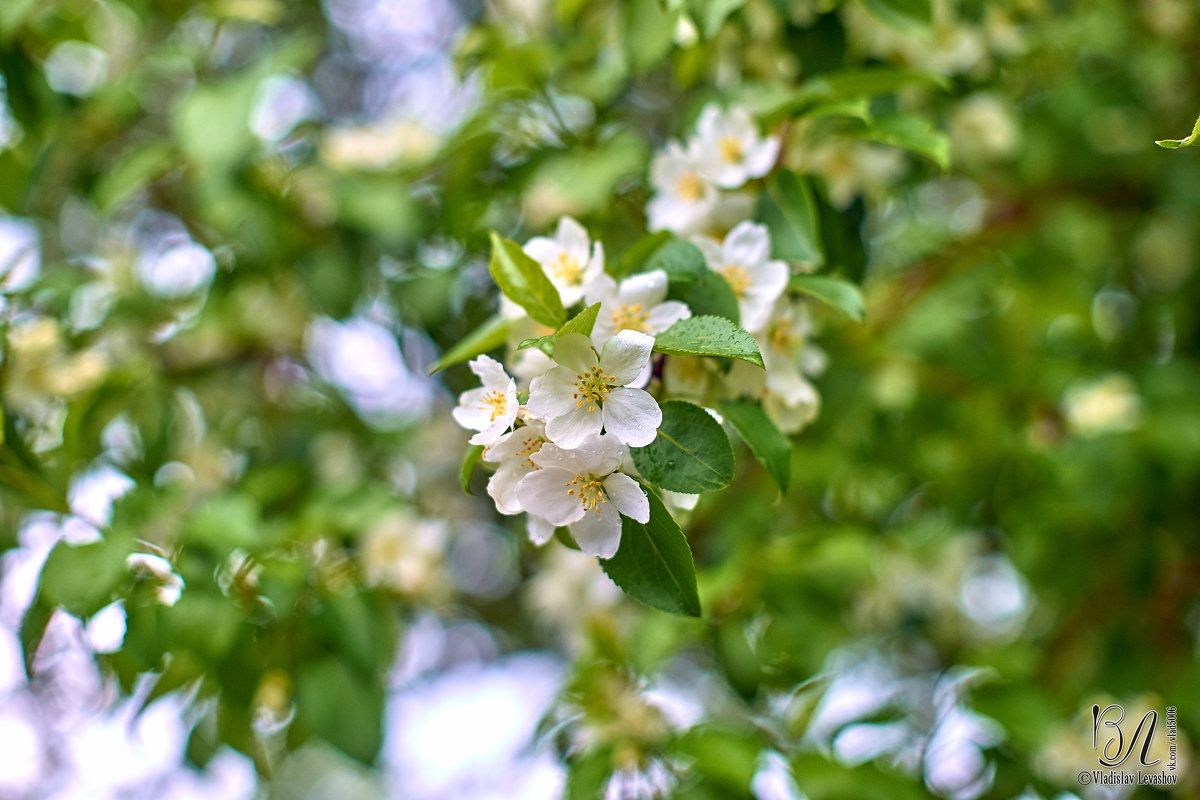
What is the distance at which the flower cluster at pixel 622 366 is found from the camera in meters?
0.94

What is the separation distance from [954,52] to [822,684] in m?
1.41

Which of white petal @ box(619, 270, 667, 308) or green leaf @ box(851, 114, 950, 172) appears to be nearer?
white petal @ box(619, 270, 667, 308)

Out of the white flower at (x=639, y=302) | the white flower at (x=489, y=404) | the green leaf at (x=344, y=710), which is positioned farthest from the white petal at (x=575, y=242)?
the green leaf at (x=344, y=710)

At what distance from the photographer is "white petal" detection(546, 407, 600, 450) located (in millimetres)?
931

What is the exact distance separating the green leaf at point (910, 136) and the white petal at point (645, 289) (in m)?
0.47

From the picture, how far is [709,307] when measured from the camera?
112cm

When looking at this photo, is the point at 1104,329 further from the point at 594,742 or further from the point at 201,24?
the point at 201,24

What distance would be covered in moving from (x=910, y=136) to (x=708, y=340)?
62cm

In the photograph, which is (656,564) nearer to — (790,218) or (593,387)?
(593,387)

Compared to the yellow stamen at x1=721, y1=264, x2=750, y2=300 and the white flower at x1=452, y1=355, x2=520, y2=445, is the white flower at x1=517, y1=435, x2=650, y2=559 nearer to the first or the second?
the white flower at x1=452, y1=355, x2=520, y2=445

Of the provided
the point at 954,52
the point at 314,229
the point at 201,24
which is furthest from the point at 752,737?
the point at 201,24

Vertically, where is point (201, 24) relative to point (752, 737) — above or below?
above
